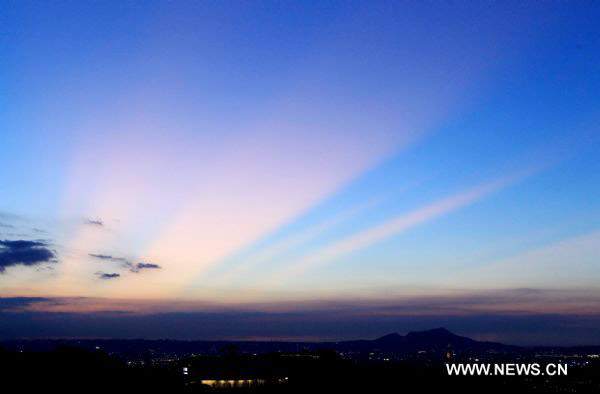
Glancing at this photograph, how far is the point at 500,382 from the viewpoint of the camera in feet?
274

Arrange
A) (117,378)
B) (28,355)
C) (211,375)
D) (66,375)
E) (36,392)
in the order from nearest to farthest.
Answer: (36,392) < (66,375) < (117,378) < (28,355) < (211,375)

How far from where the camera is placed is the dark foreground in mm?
67062

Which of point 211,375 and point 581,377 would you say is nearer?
point 211,375

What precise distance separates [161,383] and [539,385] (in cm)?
6325

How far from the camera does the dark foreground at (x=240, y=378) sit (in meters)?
67.1

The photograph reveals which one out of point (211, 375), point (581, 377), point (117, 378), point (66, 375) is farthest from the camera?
point (581, 377)

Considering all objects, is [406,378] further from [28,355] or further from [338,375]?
[28,355]

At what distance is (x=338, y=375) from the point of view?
84125mm

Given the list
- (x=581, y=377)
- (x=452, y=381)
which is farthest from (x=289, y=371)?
(x=581, y=377)

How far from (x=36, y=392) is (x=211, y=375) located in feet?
117

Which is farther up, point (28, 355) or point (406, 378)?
point (28, 355)

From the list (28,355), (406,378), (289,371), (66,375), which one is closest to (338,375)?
(289,371)

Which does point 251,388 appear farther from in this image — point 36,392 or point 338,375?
point 36,392

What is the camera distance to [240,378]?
286ft
